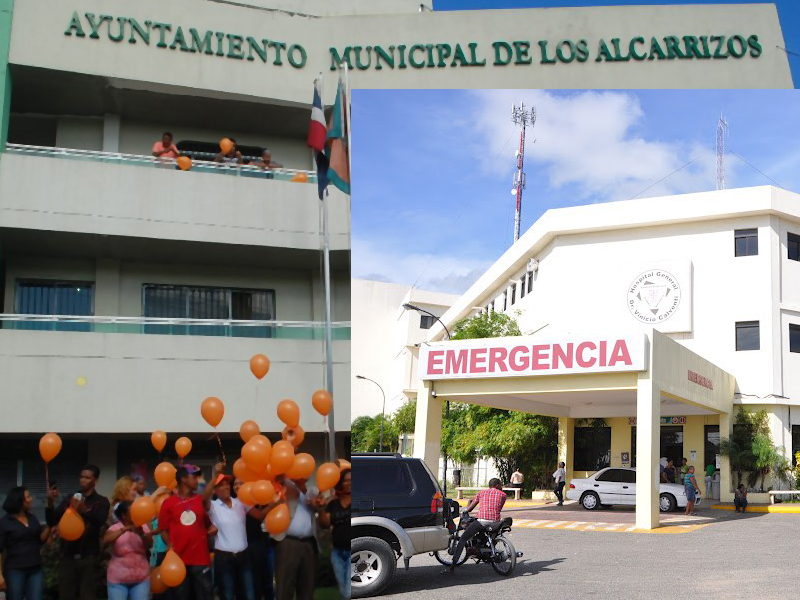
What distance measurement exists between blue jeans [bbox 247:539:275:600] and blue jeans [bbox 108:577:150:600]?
53cm

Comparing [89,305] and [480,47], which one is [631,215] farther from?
[89,305]

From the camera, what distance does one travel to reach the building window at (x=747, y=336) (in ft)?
51.3

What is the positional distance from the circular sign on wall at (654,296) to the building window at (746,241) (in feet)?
5.10

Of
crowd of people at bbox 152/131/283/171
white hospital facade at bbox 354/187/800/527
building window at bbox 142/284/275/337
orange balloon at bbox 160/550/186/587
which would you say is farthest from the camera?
white hospital facade at bbox 354/187/800/527

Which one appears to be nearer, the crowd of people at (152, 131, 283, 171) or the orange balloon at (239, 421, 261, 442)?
the orange balloon at (239, 421, 261, 442)

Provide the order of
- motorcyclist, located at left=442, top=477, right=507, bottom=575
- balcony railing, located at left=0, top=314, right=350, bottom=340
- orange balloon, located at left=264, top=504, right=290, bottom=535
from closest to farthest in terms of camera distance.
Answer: orange balloon, located at left=264, top=504, right=290, bottom=535
balcony railing, located at left=0, top=314, right=350, bottom=340
motorcyclist, located at left=442, top=477, right=507, bottom=575

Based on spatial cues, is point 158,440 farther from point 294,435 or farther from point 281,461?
point 281,461

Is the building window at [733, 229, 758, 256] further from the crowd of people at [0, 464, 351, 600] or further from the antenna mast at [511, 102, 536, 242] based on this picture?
the crowd of people at [0, 464, 351, 600]

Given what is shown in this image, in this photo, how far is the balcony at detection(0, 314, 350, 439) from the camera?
5.07 m

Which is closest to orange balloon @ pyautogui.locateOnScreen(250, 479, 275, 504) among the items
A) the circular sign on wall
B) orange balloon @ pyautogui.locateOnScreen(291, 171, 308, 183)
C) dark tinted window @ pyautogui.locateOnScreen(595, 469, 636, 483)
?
orange balloon @ pyautogui.locateOnScreen(291, 171, 308, 183)

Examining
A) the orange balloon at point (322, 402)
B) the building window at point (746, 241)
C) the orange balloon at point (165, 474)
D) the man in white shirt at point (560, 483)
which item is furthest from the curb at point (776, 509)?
the orange balloon at point (165, 474)

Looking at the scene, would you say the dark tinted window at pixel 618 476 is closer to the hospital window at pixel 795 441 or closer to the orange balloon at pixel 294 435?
the hospital window at pixel 795 441

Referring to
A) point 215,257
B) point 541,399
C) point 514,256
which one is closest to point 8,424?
point 215,257

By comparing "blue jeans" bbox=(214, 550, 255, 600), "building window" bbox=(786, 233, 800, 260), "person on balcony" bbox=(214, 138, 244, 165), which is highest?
"building window" bbox=(786, 233, 800, 260)
